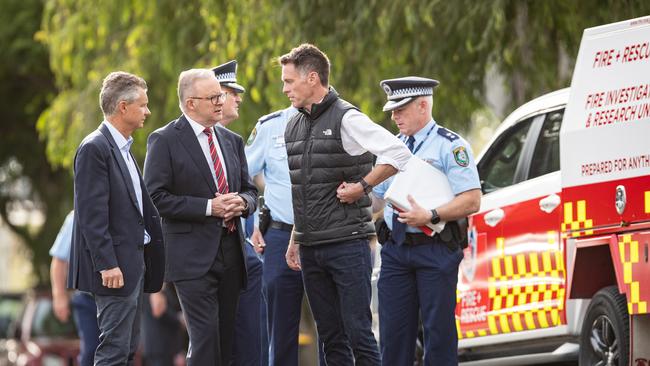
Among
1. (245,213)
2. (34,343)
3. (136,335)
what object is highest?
(245,213)

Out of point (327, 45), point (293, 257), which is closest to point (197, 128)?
point (293, 257)

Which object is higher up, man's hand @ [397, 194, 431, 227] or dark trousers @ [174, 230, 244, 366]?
man's hand @ [397, 194, 431, 227]

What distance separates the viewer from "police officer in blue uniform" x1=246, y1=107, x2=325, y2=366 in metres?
9.48

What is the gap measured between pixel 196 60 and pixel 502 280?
26.1 feet

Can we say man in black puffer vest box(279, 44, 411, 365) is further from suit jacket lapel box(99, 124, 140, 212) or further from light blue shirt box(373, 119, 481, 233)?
suit jacket lapel box(99, 124, 140, 212)

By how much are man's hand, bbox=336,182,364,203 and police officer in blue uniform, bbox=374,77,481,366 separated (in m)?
0.39

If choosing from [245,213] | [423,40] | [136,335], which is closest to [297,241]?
[245,213]

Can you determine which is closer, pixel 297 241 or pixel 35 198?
pixel 297 241

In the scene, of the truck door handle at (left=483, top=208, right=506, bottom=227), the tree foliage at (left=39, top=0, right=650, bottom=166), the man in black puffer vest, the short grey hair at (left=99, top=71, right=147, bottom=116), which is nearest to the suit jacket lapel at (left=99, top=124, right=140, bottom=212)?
the short grey hair at (left=99, top=71, right=147, bottom=116)

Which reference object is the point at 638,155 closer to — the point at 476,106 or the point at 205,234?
the point at 205,234

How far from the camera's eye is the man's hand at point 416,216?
28.6 ft

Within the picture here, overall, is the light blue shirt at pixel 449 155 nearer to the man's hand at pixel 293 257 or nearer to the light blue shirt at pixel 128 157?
the man's hand at pixel 293 257

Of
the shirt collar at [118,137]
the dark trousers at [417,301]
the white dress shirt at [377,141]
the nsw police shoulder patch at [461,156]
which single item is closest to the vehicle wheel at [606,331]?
the dark trousers at [417,301]

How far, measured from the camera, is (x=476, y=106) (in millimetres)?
16484
